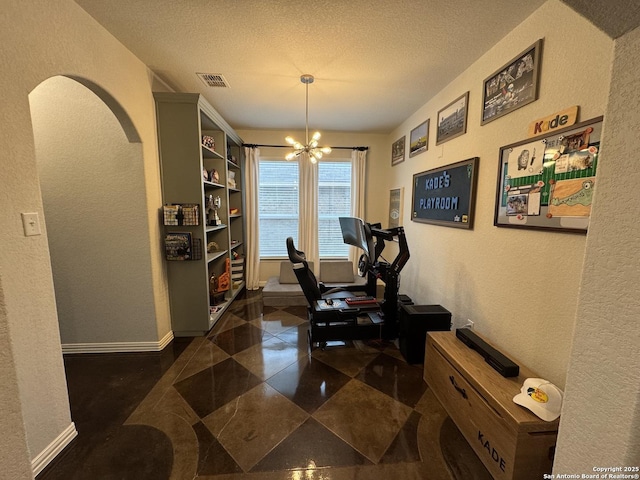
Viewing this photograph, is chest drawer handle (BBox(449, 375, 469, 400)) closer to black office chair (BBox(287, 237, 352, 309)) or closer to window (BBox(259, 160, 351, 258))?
black office chair (BBox(287, 237, 352, 309))

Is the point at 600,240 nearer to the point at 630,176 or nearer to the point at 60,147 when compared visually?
the point at 630,176

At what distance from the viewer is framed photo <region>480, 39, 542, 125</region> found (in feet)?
5.44

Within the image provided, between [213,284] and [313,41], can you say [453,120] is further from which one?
[213,284]

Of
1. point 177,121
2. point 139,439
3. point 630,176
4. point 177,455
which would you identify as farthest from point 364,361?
point 177,121

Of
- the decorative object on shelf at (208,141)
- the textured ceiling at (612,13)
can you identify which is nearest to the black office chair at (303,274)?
the decorative object on shelf at (208,141)

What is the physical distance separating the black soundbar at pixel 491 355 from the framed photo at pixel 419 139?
2.22 m

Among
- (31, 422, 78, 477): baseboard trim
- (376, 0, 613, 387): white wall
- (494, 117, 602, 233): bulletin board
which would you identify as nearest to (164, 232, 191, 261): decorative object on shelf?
(31, 422, 78, 477): baseboard trim

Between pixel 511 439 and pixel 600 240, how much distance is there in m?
1.12

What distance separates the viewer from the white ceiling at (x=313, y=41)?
5.47 feet

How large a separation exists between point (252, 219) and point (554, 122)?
3.87 meters

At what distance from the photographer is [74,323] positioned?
2.47m

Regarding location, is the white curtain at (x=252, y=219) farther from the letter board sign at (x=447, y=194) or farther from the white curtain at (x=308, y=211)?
the letter board sign at (x=447, y=194)

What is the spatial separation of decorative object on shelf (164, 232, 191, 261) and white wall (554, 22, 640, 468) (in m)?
2.90

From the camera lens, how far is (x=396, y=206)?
162 inches
